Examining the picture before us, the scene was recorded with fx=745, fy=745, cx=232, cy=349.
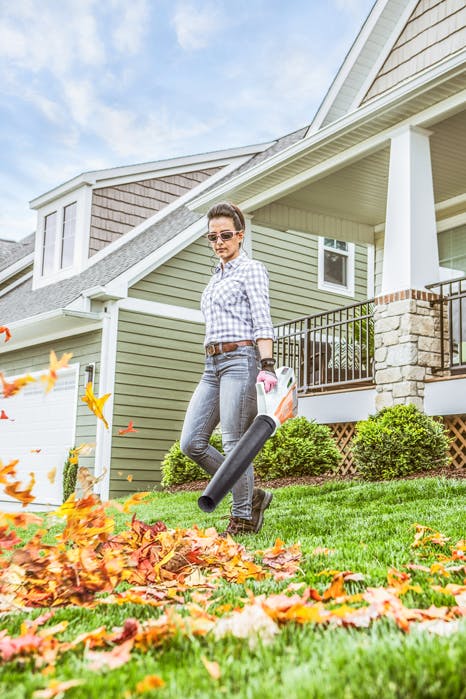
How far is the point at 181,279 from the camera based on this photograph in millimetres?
12648

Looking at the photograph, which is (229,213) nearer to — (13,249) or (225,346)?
(225,346)

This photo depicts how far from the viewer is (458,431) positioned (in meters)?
7.77

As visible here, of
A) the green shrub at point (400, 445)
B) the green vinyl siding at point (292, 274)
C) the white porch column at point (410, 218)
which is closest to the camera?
the green shrub at point (400, 445)

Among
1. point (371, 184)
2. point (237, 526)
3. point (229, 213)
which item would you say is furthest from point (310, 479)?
point (229, 213)

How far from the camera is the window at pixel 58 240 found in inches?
543

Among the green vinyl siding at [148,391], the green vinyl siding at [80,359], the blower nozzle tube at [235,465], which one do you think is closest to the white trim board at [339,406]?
the green vinyl siding at [148,391]

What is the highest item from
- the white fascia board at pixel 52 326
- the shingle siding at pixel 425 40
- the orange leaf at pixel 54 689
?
the shingle siding at pixel 425 40

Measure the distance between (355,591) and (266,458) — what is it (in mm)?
6200

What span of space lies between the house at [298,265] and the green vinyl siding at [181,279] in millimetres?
26

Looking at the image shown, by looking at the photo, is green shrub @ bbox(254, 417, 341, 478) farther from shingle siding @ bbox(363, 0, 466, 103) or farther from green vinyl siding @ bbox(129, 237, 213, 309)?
shingle siding @ bbox(363, 0, 466, 103)

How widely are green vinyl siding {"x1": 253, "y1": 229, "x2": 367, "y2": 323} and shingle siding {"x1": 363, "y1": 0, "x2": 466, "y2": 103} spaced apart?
402 cm

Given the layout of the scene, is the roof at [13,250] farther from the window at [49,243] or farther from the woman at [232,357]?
the woman at [232,357]

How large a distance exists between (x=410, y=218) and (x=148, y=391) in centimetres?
563

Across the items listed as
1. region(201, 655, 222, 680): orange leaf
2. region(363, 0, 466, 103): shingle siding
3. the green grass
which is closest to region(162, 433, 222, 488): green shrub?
region(363, 0, 466, 103): shingle siding
